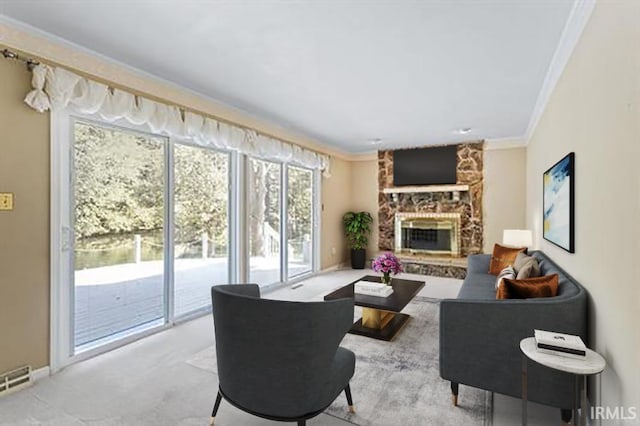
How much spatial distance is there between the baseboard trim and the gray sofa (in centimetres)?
293

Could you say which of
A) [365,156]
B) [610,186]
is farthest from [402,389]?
[365,156]

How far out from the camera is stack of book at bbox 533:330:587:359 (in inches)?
58.8

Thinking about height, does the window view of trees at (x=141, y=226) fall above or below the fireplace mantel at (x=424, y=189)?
below

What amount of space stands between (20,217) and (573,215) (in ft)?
13.4

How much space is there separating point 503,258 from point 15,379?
5.03 metres

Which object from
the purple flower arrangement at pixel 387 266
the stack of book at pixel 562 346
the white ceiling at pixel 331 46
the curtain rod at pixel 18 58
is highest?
the white ceiling at pixel 331 46

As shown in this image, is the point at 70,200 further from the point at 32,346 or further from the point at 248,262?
the point at 248,262

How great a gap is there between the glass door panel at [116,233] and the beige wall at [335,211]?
349 centimetres

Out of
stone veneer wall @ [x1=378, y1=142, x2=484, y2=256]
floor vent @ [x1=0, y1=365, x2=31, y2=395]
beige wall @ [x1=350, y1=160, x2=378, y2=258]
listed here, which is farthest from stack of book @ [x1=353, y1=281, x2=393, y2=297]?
beige wall @ [x1=350, y1=160, x2=378, y2=258]

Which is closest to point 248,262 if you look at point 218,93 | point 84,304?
point 84,304

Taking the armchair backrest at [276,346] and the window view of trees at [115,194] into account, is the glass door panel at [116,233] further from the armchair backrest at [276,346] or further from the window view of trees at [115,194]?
the armchair backrest at [276,346]

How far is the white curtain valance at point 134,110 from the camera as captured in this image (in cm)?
234

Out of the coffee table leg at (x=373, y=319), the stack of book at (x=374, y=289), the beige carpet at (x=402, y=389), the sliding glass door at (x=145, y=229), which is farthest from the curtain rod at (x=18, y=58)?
the coffee table leg at (x=373, y=319)

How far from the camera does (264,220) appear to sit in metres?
Answer: 4.87
